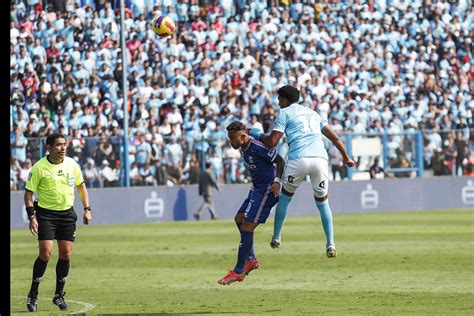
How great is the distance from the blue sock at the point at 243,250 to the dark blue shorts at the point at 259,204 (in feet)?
0.68

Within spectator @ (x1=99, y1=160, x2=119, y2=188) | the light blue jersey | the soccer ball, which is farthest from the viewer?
spectator @ (x1=99, y1=160, x2=119, y2=188)

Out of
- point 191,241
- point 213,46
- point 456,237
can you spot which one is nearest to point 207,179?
point 213,46

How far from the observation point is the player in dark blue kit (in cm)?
1365

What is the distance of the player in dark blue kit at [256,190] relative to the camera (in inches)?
537

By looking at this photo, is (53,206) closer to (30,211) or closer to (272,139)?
(30,211)

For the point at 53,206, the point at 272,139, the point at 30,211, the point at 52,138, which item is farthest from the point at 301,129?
the point at 30,211

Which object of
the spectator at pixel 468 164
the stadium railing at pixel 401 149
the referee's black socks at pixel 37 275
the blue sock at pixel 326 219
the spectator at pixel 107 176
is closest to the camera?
the referee's black socks at pixel 37 275

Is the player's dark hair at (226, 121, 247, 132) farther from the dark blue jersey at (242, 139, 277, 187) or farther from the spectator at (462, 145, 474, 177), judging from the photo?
the spectator at (462, 145, 474, 177)

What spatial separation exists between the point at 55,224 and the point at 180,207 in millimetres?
19962

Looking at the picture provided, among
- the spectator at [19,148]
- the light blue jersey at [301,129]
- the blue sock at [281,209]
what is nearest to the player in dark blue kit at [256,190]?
the blue sock at [281,209]

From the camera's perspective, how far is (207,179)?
107 feet

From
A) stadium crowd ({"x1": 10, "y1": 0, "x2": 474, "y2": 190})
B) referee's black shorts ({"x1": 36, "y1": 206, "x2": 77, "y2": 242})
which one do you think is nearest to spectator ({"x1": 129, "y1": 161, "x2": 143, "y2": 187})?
stadium crowd ({"x1": 10, "y1": 0, "x2": 474, "y2": 190})

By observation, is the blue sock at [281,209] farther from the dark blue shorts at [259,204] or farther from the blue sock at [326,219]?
the blue sock at [326,219]

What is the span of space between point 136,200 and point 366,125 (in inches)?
338
